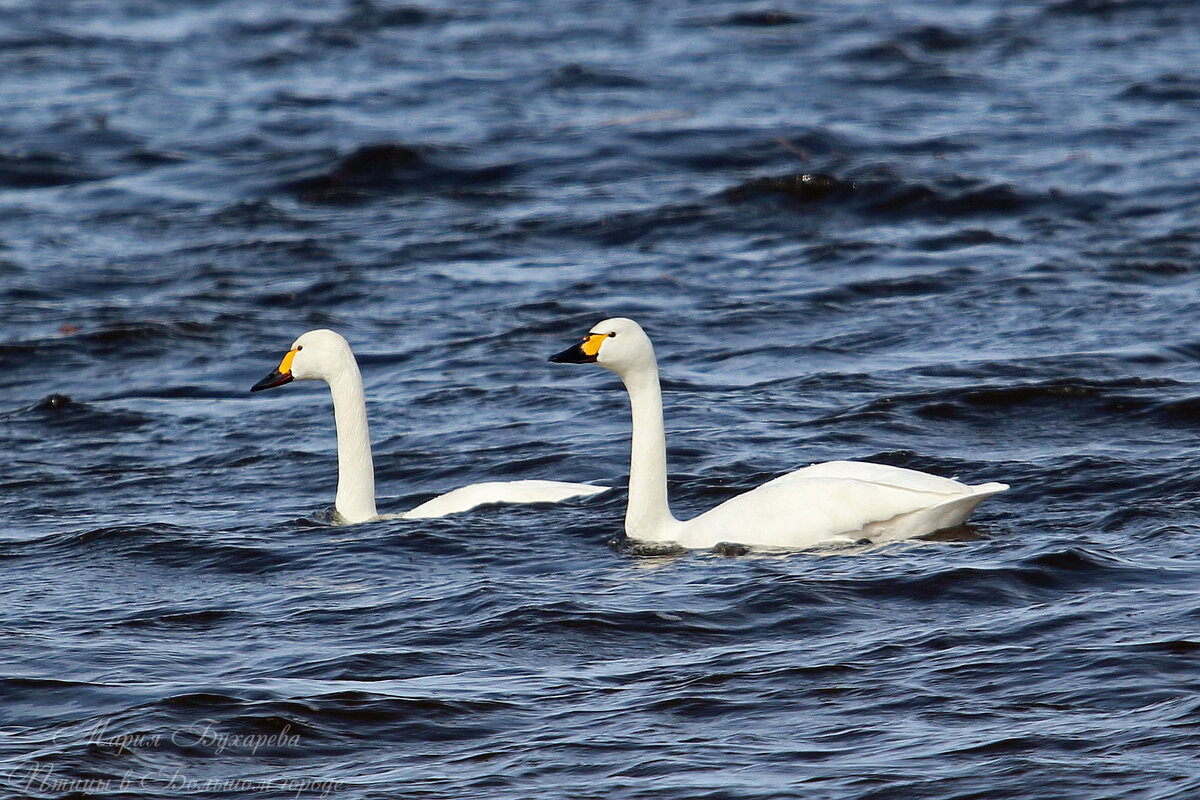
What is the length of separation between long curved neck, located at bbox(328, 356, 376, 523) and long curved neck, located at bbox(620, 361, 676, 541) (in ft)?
5.17

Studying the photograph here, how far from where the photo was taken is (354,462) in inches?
399

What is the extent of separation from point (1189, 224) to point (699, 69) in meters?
9.75

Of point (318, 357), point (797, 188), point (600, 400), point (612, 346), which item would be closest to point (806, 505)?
point (612, 346)

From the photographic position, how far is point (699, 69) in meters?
24.5

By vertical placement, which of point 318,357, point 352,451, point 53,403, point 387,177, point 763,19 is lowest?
point 53,403

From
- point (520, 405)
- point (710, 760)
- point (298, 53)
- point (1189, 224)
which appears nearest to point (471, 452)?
point (520, 405)

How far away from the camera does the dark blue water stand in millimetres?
6531

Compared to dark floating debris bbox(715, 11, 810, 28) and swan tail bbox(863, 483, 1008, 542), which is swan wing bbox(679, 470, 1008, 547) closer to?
swan tail bbox(863, 483, 1008, 542)

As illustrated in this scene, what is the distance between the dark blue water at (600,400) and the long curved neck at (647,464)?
20 cm

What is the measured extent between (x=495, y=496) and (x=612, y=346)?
1.08 metres

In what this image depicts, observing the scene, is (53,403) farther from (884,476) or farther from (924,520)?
(924,520)

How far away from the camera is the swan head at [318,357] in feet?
34.2

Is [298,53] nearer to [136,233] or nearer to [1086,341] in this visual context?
[136,233]

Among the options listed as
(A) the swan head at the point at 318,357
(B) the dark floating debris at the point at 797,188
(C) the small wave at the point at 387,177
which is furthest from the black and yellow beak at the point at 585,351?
(C) the small wave at the point at 387,177
